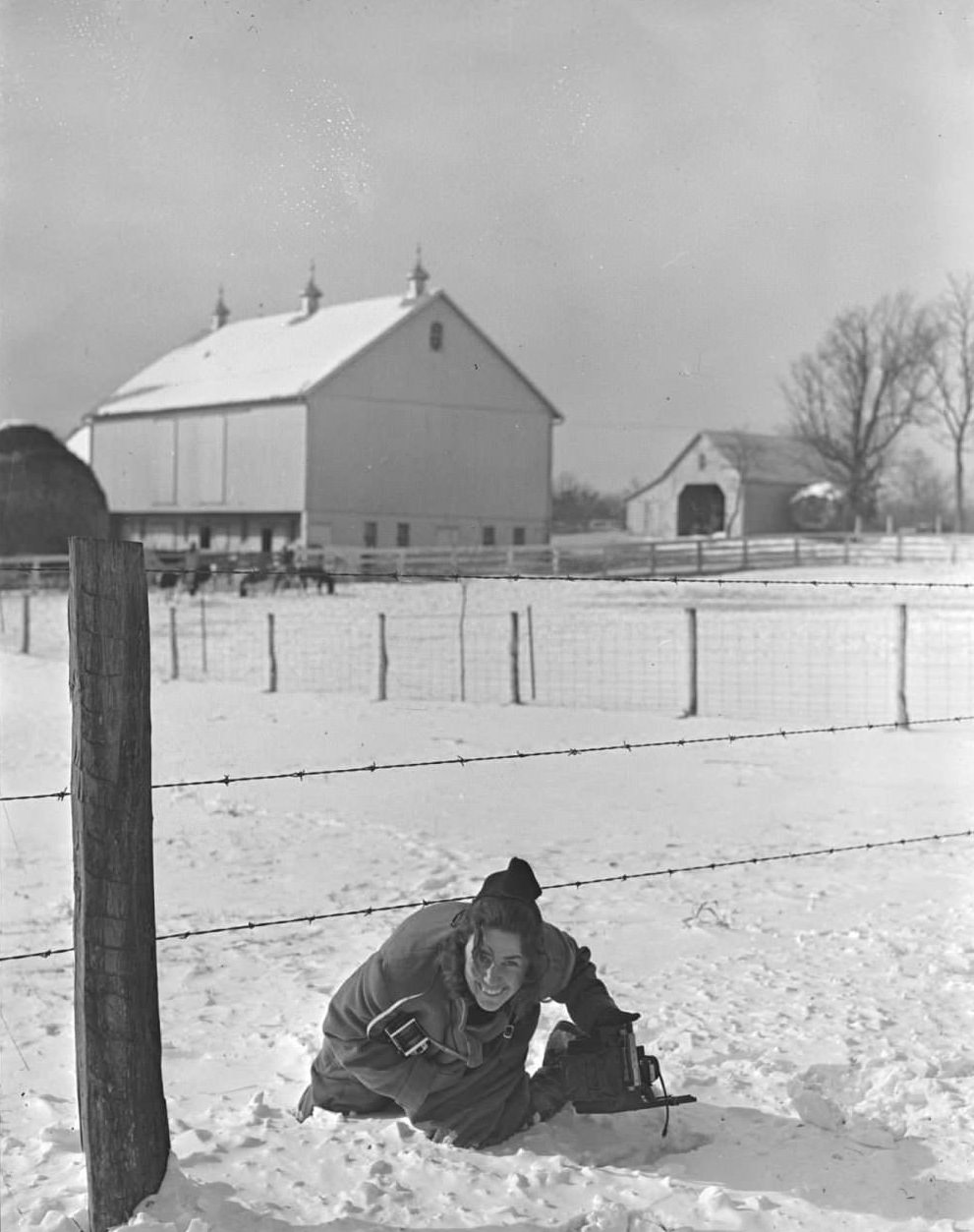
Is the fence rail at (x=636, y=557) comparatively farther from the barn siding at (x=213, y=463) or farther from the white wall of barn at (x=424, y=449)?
the barn siding at (x=213, y=463)

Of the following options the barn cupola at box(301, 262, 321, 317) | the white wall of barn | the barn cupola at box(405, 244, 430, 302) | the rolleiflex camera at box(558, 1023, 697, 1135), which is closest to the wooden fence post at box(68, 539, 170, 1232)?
the rolleiflex camera at box(558, 1023, 697, 1135)

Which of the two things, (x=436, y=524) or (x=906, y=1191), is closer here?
(x=906, y=1191)

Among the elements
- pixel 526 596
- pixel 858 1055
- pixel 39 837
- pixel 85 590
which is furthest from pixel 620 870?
pixel 526 596

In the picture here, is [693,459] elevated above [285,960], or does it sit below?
above

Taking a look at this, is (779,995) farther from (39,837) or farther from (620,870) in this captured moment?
(39,837)

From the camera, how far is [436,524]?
35750 millimetres

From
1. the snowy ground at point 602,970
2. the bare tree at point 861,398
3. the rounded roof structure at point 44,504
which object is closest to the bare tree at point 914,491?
the bare tree at point 861,398

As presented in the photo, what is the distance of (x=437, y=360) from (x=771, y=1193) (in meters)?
35.4

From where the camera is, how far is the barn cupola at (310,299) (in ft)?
132

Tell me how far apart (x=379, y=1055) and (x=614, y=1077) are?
2.31 ft

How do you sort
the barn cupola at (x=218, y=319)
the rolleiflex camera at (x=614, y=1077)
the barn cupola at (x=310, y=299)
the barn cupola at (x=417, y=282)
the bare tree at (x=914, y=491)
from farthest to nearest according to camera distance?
the bare tree at (x=914, y=491) < the barn cupola at (x=218, y=319) < the barn cupola at (x=310, y=299) < the barn cupola at (x=417, y=282) < the rolleiflex camera at (x=614, y=1077)

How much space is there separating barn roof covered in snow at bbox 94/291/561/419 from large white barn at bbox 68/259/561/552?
70 millimetres

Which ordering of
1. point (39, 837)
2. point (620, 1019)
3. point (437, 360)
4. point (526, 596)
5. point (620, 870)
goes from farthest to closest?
point (437, 360)
point (526, 596)
point (39, 837)
point (620, 870)
point (620, 1019)

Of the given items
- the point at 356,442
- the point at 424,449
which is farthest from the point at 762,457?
the point at 356,442
